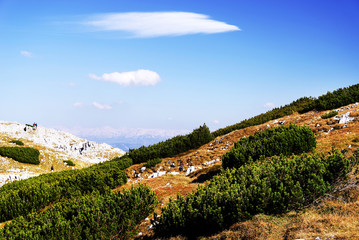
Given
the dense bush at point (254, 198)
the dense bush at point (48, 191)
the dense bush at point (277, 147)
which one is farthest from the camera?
the dense bush at point (48, 191)

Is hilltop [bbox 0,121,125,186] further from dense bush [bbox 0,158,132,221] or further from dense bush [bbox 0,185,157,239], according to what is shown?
dense bush [bbox 0,185,157,239]

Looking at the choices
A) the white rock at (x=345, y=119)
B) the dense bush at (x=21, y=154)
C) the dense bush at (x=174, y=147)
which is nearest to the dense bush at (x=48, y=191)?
the dense bush at (x=174, y=147)

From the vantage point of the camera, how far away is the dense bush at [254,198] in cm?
596

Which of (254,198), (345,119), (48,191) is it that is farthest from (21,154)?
(345,119)

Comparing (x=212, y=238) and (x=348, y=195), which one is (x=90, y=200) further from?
(x=348, y=195)

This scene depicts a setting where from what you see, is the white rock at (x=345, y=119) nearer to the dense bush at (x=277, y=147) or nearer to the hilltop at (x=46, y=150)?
the dense bush at (x=277, y=147)

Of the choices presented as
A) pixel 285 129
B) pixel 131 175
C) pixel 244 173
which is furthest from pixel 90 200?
pixel 131 175

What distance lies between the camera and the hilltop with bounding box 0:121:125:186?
28341 millimetres

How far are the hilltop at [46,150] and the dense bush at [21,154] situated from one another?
564 mm

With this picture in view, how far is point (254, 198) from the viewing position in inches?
241

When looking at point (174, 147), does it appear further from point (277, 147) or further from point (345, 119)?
point (345, 119)

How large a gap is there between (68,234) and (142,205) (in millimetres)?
2404

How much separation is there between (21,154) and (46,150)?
6.42m

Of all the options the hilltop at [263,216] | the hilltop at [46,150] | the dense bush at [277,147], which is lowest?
the hilltop at [263,216]
